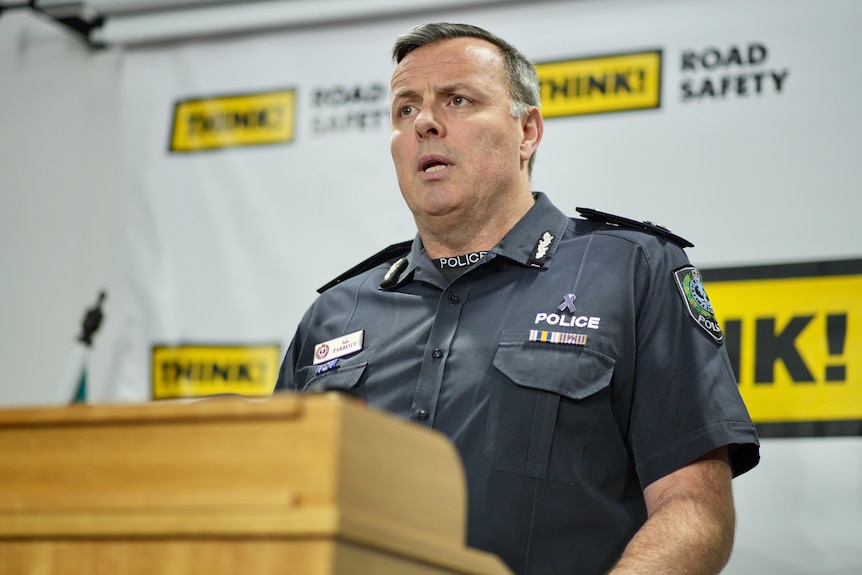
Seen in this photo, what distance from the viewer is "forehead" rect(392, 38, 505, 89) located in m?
2.11

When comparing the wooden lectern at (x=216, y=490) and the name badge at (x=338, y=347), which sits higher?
the name badge at (x=338, y=347)

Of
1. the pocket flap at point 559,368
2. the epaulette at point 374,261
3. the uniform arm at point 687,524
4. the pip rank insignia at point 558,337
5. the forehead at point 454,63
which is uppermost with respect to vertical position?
the forehead at point 454,63

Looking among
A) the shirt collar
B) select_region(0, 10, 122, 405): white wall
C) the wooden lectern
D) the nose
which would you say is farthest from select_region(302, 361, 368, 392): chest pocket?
select_region(0, 10, 122, 405): white wall

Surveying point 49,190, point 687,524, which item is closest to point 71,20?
point 49,190

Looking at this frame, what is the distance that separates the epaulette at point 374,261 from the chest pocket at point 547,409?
19.6 inches

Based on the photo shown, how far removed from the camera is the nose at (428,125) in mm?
2066

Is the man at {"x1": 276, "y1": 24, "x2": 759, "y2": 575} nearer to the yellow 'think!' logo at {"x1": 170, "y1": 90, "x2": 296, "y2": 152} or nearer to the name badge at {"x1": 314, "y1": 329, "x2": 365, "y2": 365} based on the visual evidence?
the name badge at {"x1": 314, "y1": 329, "x2": 365, "y2": 365}

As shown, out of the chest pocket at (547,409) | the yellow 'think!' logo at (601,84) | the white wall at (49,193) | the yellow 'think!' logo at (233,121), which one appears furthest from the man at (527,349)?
the white wall at (49,193)

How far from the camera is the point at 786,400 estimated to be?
2312 millimetres

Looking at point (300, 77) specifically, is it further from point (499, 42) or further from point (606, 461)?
point (606, 461)

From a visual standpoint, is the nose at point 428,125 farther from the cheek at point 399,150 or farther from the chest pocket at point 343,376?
the chest pocket at point 343,376

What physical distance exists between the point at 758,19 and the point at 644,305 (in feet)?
3.21

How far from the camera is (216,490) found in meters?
0.89

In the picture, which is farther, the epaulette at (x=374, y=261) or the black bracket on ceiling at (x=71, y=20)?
the black bracket on ceiling at (x=71, y=20)
